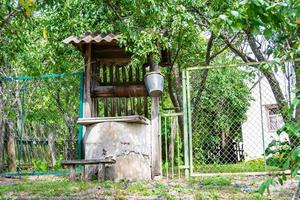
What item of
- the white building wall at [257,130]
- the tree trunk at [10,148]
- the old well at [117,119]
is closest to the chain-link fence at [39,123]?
the tree trunk at [10,148]

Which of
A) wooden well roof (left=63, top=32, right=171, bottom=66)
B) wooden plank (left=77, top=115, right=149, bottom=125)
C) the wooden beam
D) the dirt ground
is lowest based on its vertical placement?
the dirt ground

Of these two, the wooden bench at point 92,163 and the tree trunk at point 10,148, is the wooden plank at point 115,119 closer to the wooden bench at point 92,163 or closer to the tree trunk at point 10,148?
the wooden bench at point 92,163

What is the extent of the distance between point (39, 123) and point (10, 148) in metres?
1.75

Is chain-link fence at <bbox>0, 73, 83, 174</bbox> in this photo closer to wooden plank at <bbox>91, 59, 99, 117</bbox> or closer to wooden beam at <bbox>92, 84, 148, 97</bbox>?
wooden plank at <bbox>91, 59, 99, 117</bbox>

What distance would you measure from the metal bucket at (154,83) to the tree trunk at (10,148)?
3.08 meters

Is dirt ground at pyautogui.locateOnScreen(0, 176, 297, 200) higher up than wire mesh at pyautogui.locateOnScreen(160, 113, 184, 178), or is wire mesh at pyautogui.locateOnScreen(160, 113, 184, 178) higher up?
wire mesh at pyautogui.locateOnScreen(160, 113, 184, 178)

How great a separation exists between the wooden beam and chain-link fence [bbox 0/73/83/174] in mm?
983

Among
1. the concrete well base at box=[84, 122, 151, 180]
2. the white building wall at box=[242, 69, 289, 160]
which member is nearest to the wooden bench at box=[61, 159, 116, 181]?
the concrete well base at box=[84, 122, 151, 180]

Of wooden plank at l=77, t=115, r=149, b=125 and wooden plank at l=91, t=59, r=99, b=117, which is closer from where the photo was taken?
wooden plank at l=77, t=115, r=149, b=125

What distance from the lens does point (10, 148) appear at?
286 inches

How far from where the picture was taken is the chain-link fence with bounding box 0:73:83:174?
7.27 meters

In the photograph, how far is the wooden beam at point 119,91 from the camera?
6.34 meters

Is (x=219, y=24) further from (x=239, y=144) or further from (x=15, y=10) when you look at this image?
(x=239, y=144)

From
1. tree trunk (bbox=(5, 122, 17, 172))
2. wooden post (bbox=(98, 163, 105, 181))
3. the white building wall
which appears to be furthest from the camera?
the white building wall
